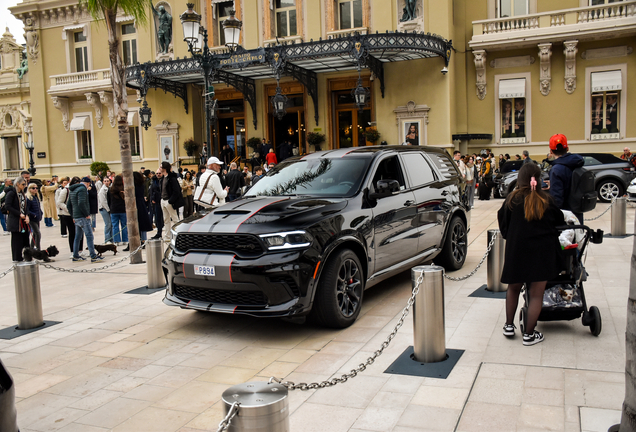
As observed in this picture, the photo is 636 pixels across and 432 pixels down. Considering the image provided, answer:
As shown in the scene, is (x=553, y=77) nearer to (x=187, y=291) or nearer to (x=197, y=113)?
(x=197, y=113)

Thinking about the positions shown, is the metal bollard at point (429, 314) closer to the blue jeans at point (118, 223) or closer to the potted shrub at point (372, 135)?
the blue jeans at point (118, 223)

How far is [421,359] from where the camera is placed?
478 cm

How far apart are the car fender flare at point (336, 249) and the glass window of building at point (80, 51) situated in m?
30.5

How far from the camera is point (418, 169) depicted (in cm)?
786

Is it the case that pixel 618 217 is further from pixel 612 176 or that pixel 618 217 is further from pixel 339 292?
pixel 339 292

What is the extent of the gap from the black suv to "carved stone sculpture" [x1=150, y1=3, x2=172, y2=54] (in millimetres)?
22742

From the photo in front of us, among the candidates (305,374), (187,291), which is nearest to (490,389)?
(305,374)

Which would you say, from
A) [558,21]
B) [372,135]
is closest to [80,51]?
[372,135]

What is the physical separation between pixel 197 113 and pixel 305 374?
82.9ft

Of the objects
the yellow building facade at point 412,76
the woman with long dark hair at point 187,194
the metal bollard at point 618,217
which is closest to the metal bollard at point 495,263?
the metal bollard at point 618,217

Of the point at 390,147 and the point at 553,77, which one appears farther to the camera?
the point at 553,77

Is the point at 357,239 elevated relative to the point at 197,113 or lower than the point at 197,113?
lower

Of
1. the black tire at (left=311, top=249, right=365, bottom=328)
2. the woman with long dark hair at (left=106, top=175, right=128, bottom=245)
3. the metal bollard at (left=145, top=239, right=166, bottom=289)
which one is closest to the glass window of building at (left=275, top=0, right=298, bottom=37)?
the woman with long dark hair at (left=106, top=175, right=128, bottom=245)

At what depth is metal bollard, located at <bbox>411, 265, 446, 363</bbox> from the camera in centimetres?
465
